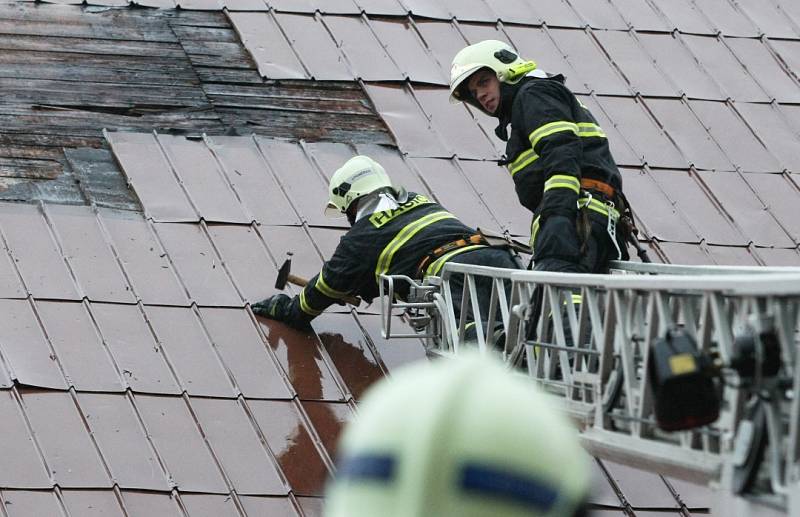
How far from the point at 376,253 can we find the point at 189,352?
1106 mm

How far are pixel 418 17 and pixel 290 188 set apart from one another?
2.49 m

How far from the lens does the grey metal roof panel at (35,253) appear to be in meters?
7.30

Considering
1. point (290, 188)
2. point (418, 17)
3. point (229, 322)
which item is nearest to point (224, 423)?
point (229, 322)

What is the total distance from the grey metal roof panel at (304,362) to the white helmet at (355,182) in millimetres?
803

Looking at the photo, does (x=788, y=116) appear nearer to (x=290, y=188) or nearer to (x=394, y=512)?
(x=290, y=188)

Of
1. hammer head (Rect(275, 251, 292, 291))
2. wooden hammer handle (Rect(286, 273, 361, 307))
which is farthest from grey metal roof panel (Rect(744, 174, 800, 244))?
hammer head (Rect(275, 251, 292, 291))

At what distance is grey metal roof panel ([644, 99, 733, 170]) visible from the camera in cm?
944

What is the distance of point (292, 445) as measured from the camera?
6.61 meters

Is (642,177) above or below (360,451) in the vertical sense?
above

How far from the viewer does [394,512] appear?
61.0 inches

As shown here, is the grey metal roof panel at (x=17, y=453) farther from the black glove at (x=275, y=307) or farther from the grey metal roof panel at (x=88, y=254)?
the black glove at (x=275, y=307)

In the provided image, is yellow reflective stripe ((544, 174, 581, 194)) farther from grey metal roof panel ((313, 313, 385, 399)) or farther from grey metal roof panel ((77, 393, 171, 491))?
grey metal roof panel ((77, 393, 171, 491))

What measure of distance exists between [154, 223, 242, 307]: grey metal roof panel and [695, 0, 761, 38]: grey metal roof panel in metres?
4.97

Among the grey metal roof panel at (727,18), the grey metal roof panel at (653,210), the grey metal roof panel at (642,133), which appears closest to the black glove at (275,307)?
the grey metal roof panel at (653,210)
